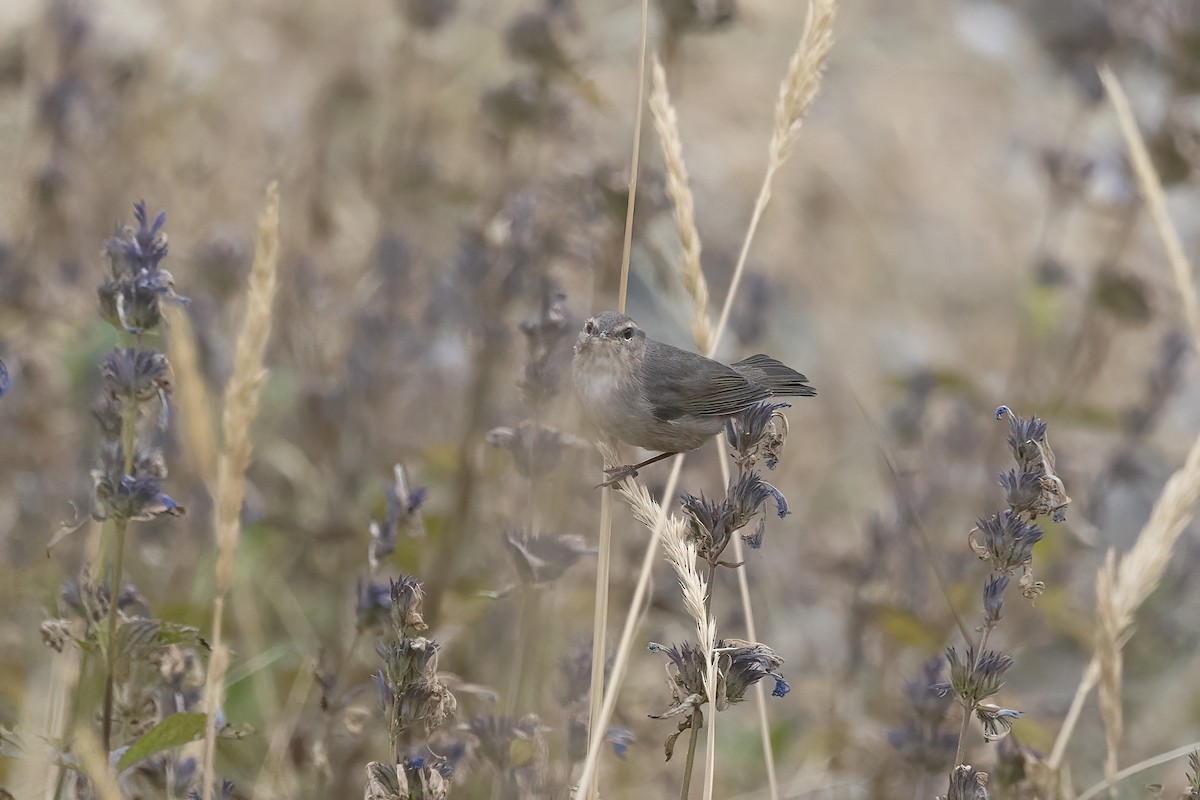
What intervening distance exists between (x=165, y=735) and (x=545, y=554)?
82 cm

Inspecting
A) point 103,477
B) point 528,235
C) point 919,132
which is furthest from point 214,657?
point 919,132

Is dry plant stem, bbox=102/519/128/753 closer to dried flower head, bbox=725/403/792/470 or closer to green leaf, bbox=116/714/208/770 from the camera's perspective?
green leaf, bbox=116/714/208/770

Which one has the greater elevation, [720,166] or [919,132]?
[919,132]

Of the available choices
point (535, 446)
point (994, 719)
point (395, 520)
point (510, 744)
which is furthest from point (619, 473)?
point (994, 719)

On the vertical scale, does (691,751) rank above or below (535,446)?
below

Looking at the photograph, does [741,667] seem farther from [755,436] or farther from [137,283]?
[137,283]

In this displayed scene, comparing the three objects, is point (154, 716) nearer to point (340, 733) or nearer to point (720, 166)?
point (340, 733)

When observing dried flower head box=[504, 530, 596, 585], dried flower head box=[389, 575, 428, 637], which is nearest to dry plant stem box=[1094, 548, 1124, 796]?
dried flower head box=[504, 530, 596, 585]

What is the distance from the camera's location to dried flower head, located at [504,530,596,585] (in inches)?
97.6

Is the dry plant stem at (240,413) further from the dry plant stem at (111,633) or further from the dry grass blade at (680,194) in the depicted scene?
the dry grass blade at (680,194)

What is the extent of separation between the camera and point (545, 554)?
2494mm

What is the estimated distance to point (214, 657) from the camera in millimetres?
2035

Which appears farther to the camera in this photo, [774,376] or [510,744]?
[774,376]

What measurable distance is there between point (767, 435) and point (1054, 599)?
244 centimetres
